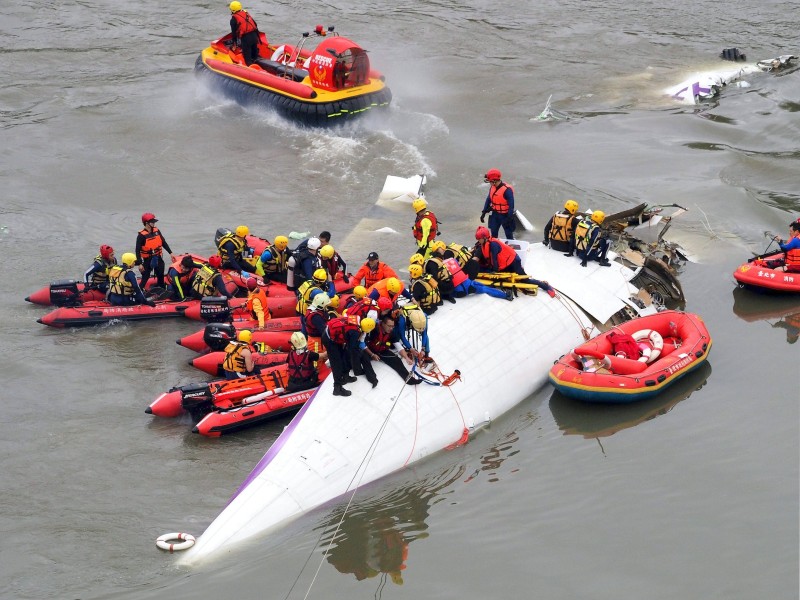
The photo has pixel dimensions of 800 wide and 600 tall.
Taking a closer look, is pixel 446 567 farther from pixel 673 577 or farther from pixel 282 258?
pixel 282 258

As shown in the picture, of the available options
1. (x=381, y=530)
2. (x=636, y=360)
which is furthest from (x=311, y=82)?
(x=381, y=530)

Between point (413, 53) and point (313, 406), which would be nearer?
→ point (313, 406)

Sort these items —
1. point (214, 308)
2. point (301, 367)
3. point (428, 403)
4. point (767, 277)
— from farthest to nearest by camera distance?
point (767, 277) → point (214, 308) → point (301, 367) → point (428, 403)

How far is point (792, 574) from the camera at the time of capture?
30.9 feet

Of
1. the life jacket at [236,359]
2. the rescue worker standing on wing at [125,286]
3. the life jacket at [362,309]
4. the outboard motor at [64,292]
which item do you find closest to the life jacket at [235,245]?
the rescue worker standing on wing at [125,286]

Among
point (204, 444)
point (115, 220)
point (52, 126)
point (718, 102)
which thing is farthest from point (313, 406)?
point (718, 102)

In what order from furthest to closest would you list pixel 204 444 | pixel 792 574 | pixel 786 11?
pixel 786 11 → pixel 204 444 → pixel 792 574

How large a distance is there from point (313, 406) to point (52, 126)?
48.8ft

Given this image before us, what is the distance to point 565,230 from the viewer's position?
13.8 m

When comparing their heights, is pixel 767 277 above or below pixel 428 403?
above

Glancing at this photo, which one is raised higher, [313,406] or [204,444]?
Result: [313,406]

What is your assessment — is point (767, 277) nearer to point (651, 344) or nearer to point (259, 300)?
point (651, 344)

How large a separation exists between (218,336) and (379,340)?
112 inches

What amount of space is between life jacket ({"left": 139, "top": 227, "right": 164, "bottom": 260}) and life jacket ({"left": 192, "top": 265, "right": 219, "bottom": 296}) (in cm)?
86
